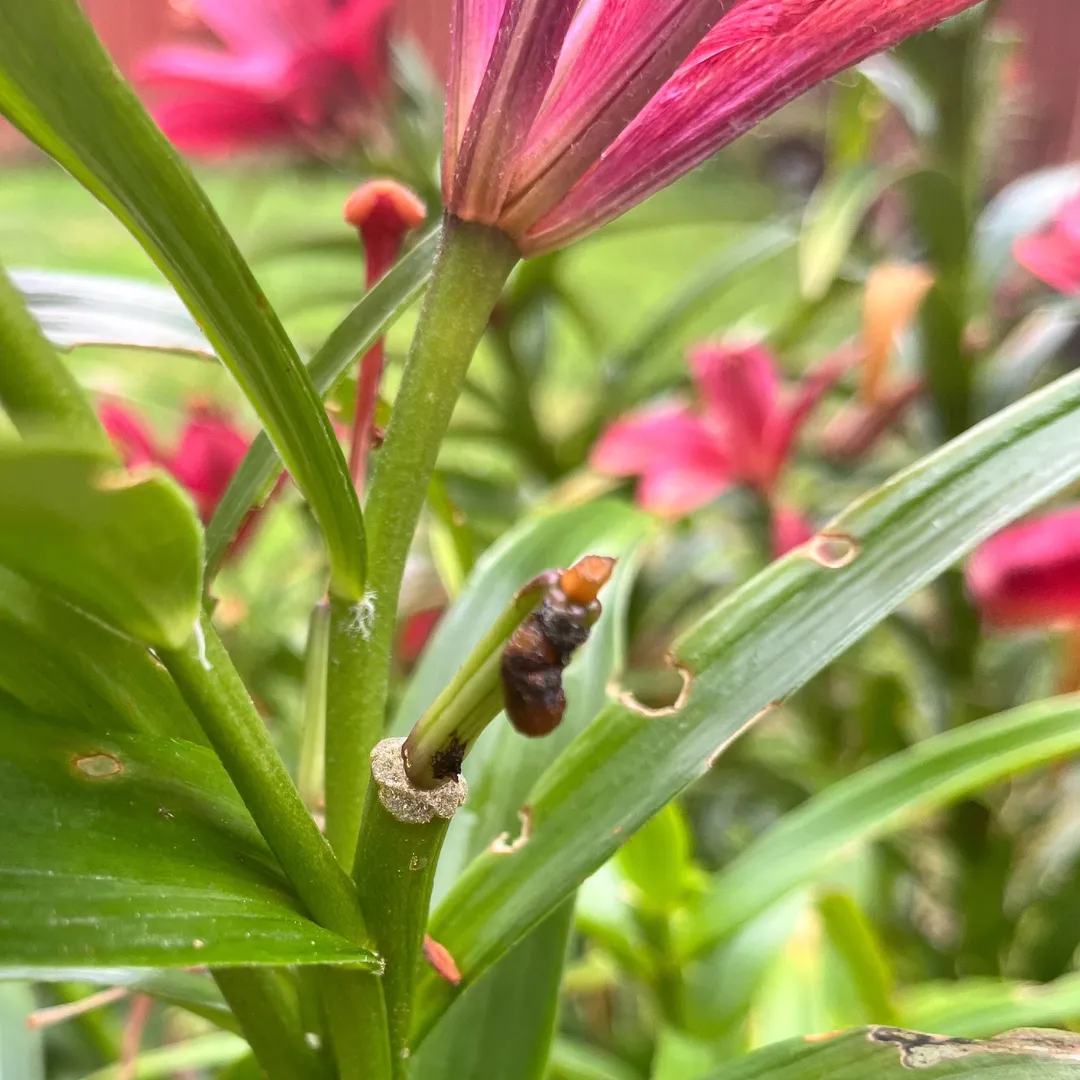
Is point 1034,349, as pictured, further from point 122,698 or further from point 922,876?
point 122,698

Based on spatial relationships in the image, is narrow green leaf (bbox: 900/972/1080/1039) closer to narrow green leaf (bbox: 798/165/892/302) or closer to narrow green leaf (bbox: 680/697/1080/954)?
narrow green leaf (bbox: 680/697/1080/954)

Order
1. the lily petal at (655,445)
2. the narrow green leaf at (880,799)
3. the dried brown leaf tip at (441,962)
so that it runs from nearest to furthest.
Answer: the dried brown leaf tip at (441,962)
the narrow green leaf at (880,799)
the lily petal at (655,445)

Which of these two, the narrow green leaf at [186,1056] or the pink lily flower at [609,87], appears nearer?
the pink lily flower at [609,87]

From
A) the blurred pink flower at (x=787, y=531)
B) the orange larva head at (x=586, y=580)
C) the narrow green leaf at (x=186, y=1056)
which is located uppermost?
the blurred pink flower at (x=787, y=531)

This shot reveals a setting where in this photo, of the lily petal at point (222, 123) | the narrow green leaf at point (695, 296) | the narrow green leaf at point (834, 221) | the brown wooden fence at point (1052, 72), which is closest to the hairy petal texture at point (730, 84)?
the narrow green leaf at point (834, 221)

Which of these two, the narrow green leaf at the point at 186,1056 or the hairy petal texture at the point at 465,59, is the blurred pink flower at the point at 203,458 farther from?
the hairy petal texture at the point at 465,59

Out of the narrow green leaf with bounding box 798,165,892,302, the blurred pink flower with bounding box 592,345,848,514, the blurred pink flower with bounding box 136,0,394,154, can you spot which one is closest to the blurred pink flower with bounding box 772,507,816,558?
the blurred pink flower with bounding box 592,345,848,514
